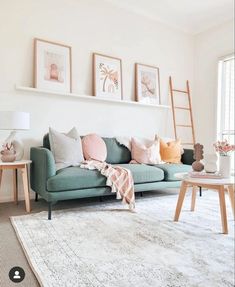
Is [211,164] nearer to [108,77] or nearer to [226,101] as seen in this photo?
[108,77]

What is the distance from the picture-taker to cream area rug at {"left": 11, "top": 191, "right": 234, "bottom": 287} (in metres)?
1.39

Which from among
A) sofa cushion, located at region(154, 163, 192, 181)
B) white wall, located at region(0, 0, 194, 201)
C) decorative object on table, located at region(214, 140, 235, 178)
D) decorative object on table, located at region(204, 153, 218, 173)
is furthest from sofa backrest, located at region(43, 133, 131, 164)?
decorative object on table, located at region(214, 140, 235, 178)

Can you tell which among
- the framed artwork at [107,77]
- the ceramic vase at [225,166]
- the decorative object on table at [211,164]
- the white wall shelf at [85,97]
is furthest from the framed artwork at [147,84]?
the ceramic vase at [225,166]

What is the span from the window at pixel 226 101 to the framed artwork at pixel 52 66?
245cm

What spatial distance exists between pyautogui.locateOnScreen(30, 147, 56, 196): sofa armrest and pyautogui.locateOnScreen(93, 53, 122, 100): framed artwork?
133 cm

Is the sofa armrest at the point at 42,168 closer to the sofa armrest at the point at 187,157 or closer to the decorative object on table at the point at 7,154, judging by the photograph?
the decorative object on table at the point at 7,154

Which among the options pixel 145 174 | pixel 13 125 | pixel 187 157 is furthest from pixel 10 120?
pixel 187 157

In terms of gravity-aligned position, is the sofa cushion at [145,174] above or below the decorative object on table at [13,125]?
below

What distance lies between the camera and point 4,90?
3.04m

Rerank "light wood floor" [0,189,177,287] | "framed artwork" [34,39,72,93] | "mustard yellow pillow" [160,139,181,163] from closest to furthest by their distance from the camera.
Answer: "light wood floor" [0,189,177,287] → "framed artwork" [34,39,72,93] → "mustard yellow pillow" [160,139,181,163]

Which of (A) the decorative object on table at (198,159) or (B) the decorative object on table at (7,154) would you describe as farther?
(B) the decorative object on table at (7,154)

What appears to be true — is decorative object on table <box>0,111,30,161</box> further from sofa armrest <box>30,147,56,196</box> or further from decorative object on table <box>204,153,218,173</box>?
decorative object on table <box>204,153,218,173</box>

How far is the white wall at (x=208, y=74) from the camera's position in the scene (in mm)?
4184

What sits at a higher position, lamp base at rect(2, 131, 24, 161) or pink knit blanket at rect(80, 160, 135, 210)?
lamp base at rect(2, 131, 24, 161)
